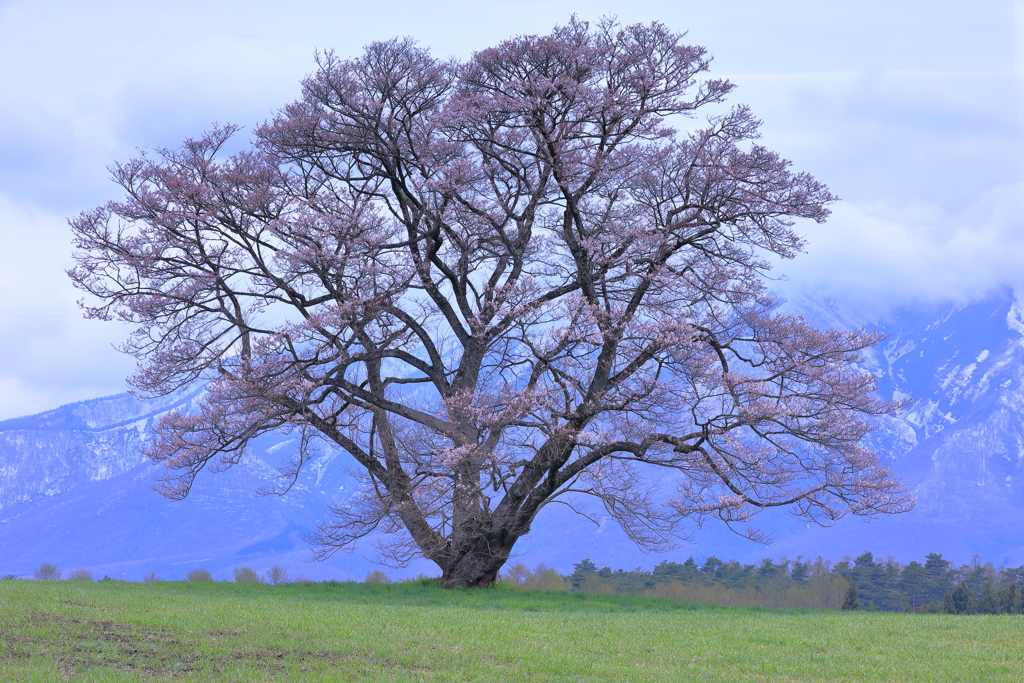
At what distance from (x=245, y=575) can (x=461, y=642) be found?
15.5m

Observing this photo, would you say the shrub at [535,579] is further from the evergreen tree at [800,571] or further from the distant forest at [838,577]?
the evergreen tree at [800,571]

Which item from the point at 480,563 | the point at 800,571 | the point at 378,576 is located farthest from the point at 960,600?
the point at 378,576

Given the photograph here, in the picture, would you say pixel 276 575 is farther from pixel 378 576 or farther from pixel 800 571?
pixel 800 571

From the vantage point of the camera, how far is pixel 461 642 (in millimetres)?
13773

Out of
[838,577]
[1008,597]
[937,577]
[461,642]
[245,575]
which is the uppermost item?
[937,577]

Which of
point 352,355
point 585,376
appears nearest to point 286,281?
point 352,355

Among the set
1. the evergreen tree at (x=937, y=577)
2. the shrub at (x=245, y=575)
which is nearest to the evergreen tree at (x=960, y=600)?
the evergreen tree at (x=937, y=577)

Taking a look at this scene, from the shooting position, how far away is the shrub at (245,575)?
26.4 m

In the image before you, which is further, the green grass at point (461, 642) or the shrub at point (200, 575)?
the shrub at point (200, 575)

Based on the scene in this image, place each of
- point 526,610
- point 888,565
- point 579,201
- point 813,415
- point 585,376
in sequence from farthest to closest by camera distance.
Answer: point 888,565 < point 579,201 < point 585,376 < point 813,415 < point 526,610

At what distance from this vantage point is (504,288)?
20688mm

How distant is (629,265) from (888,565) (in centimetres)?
3199

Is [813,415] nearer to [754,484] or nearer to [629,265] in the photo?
[754,484]

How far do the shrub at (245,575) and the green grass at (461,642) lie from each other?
7.42 metres
